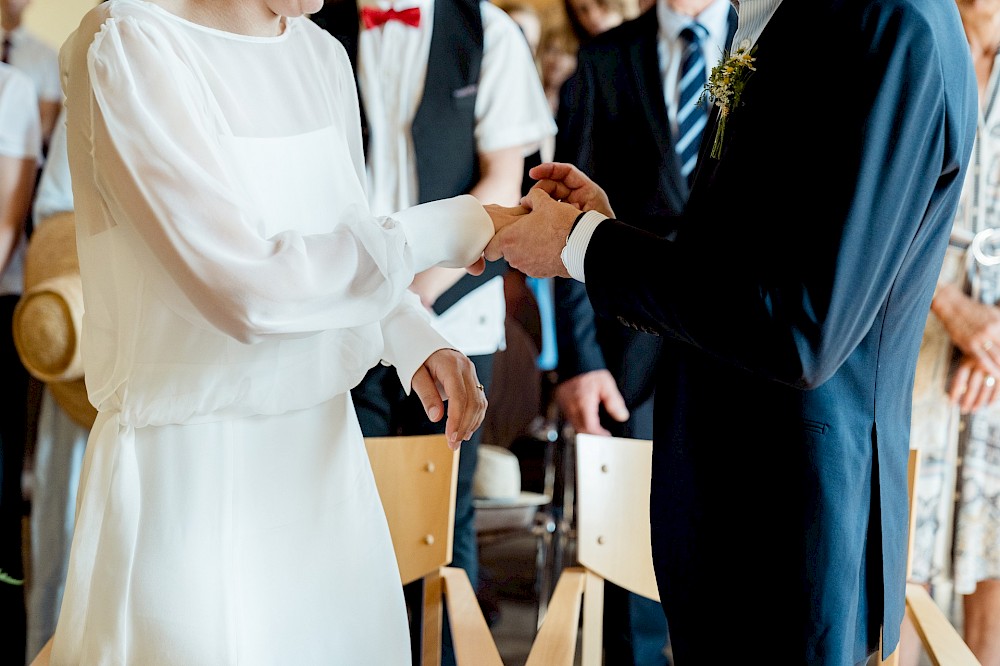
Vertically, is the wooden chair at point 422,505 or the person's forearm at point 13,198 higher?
the person's forearm at point 13,198

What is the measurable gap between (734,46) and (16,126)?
2.41 meters

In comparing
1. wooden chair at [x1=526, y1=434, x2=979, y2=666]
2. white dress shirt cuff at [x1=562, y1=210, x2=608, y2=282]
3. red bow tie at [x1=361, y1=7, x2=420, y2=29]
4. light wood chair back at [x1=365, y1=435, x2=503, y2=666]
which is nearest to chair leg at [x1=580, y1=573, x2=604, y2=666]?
wooden chair at [x1=526, y1=434, x2=979, y2=666]

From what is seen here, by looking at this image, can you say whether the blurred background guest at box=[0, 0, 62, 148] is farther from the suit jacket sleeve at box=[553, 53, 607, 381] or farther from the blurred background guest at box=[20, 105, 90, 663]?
the suit jacket sleeve at box=[553, 53, 607, 381]

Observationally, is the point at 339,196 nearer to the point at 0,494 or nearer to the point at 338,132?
the point at 338,132

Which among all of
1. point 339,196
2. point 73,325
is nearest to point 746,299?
point 339,196

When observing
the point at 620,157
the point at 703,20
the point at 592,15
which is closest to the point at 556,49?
the point at 592,15

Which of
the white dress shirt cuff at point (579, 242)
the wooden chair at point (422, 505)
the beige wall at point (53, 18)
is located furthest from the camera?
the beige wall at point (53, 18)

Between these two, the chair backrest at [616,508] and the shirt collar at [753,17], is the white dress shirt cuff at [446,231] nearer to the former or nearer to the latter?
the shirt collar at [753,17]

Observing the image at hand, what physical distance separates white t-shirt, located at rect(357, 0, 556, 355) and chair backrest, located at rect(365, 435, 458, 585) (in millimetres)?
627

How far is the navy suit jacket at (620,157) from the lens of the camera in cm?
268

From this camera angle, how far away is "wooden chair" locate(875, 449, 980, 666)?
1.60 metres

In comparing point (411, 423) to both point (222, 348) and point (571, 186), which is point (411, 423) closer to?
point (571, 186)

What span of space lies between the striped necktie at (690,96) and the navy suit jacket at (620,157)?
0.05 meters

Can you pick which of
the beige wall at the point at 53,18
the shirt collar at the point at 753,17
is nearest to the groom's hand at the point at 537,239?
the shirt collar at the point at 753,17
